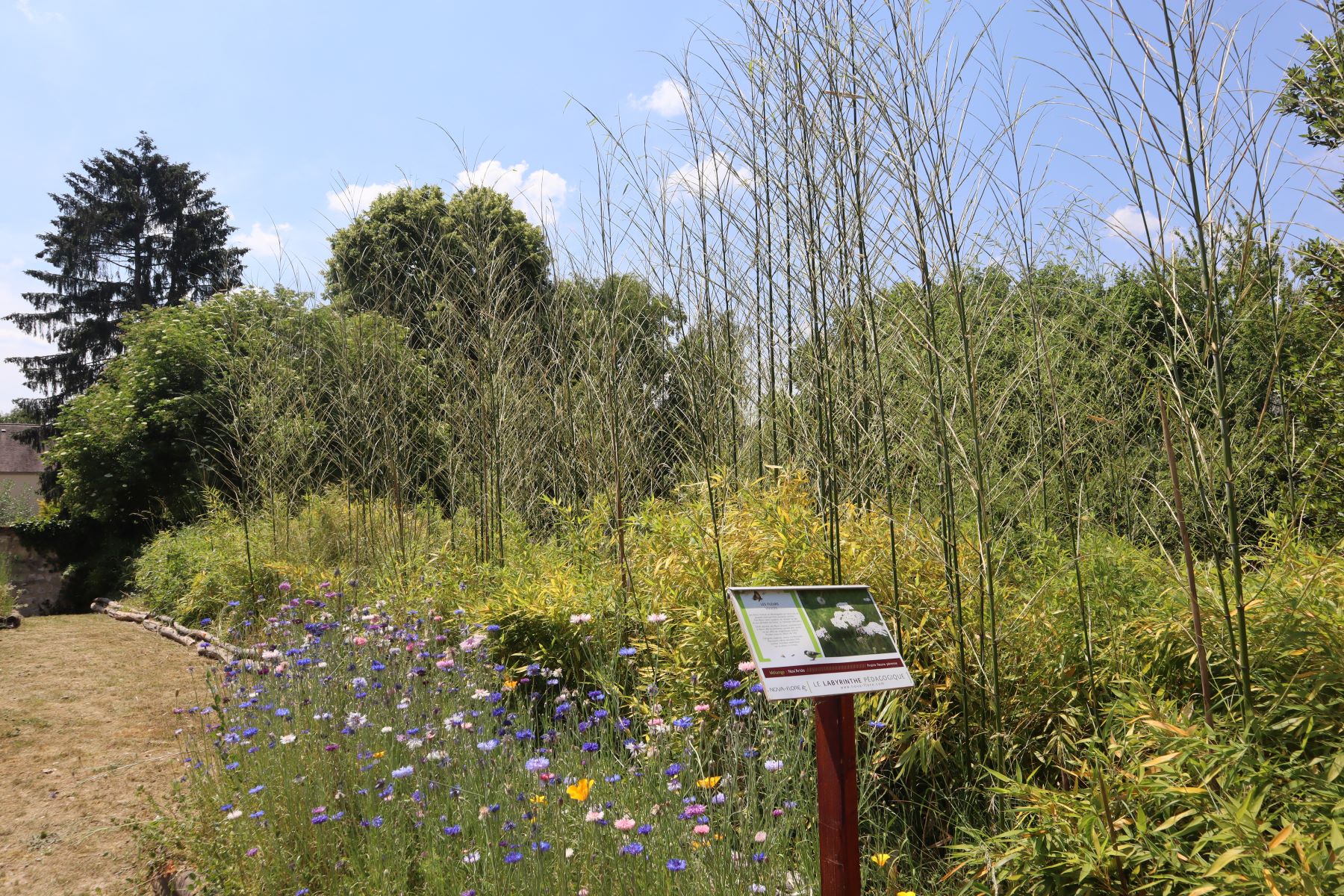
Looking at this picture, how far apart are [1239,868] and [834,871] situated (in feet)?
2.46

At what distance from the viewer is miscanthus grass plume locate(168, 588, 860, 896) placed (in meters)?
1.76

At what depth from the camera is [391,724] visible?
8.57 feet

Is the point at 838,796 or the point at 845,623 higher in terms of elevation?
the point at 845,623

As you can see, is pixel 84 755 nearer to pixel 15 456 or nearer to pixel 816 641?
pixel 816 641

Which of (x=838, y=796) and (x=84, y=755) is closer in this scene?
(x=838, y=796)

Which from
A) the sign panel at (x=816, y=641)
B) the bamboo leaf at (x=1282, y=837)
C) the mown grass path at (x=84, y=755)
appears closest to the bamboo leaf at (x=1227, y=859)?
the bamboo leaf at (x=1282, y=837)

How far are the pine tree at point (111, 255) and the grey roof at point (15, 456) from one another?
8.41 m

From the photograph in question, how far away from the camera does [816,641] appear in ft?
4.94

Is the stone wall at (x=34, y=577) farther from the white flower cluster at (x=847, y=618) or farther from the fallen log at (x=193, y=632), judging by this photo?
the white flower cluster at (x=847, y=618)

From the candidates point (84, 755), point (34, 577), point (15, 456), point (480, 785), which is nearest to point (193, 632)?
point (84, 755)

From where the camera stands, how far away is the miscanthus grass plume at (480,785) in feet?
5.79

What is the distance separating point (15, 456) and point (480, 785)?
1364 inches

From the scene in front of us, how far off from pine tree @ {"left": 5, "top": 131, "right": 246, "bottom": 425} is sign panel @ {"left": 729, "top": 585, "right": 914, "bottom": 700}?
2296 centimetres

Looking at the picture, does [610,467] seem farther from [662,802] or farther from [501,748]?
[662,802]
